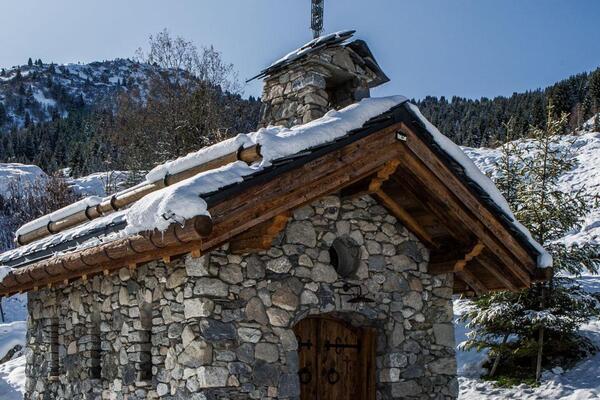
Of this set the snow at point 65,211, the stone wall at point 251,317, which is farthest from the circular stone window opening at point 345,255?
the snow at point 65,211

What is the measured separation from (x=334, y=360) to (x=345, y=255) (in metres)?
1.18

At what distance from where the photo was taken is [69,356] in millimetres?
7824

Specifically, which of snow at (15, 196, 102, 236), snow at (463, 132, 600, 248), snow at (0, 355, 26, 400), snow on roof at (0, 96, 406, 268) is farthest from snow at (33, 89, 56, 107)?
snow on roof at (0, 96, 406, 268)

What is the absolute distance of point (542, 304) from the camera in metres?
13.0

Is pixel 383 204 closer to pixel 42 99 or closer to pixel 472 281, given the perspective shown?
pixel 472 281

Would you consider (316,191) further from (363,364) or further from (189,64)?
(189,64)

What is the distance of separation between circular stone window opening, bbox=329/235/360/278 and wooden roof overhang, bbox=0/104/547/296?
1.84 ft

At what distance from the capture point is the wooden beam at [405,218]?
700 cm

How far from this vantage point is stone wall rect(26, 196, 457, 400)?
565 centimetres

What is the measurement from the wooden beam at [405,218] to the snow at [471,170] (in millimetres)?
846

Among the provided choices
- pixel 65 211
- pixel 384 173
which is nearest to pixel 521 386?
pixel 384 173

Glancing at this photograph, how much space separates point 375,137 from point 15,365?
549 inches

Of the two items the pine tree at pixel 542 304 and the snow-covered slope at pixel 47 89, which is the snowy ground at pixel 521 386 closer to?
the pine tree at pixel 542 304

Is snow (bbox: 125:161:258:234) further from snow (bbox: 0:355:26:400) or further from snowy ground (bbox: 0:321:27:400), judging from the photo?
snowy ground (bbox: 0:321:27:400)
